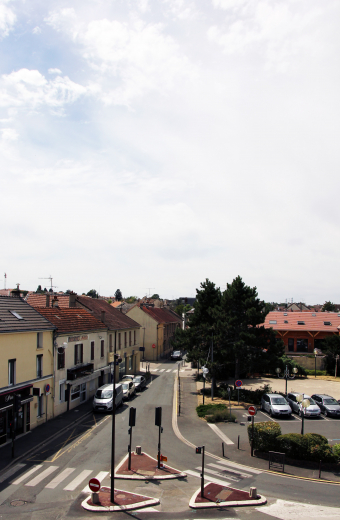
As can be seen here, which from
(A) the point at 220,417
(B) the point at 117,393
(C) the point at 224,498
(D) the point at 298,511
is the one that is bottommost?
(A) the point at 220,417

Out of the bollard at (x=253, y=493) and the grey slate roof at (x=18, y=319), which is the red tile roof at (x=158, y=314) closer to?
the grey slate roof at (x=18, y=319)

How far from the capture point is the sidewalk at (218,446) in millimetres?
19203

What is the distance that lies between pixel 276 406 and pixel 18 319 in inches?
844

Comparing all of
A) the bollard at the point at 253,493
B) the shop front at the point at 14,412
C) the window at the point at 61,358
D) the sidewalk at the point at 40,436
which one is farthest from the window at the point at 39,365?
the bollard at the point at 253,493

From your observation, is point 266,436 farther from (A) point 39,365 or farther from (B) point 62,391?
(B) point 62,391

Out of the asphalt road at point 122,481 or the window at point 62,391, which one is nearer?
the asphalt road at point 122,481

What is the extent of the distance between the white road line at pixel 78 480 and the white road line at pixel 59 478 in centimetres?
61

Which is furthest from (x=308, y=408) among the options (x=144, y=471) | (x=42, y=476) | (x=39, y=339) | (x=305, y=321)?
(x=305, y=321)

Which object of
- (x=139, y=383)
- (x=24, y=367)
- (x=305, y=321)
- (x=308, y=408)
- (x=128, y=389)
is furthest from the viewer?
(x=305, y=321)

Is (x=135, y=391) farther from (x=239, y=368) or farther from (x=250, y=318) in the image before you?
(x=250, y=318)

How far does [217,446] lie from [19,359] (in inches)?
564

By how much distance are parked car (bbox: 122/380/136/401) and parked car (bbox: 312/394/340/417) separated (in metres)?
17.6

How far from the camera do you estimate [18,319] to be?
1056 inches

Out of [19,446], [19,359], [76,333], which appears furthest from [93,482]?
[76,333]
